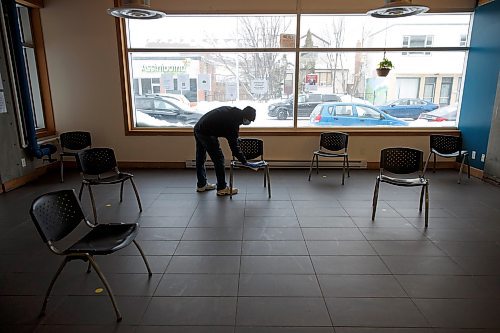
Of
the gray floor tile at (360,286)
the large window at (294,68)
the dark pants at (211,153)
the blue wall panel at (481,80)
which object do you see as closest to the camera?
the gray floor tile at (360,286)

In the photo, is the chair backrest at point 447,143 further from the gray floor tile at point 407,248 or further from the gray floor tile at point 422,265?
the gray floor tile at point 422,265

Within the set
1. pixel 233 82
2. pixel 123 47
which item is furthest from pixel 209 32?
pixel 123 47

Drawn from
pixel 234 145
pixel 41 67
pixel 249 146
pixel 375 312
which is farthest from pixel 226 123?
pixel 41 67

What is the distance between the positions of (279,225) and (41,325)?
226 centimetres

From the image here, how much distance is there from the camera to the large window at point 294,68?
5.77 metres

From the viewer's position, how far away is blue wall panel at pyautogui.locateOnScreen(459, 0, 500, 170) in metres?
5.11

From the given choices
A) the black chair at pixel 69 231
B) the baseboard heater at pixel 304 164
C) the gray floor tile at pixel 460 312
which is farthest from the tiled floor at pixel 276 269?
the baseboard heater at pixel 304 164

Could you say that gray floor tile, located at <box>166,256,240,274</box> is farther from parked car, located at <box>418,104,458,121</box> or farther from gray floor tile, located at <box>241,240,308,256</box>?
parked car, located at <box>418,104,458,121</box>

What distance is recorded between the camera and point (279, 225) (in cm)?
361

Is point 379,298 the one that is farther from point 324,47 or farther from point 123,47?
point 123,47

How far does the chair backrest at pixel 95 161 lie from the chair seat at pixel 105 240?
1539 mm

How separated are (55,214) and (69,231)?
6.5 inches

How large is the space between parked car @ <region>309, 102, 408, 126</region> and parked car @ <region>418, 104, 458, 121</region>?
412 millimetres

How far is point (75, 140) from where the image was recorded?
5.67 metres
